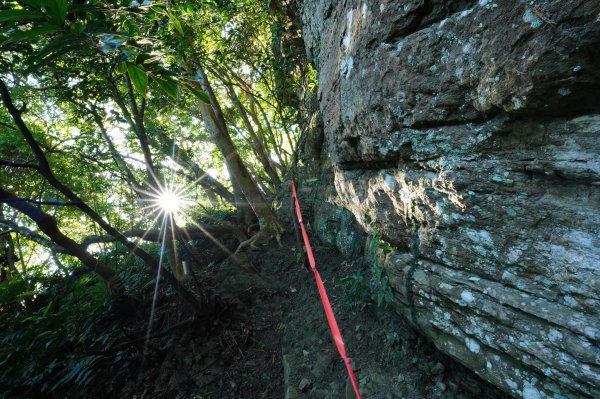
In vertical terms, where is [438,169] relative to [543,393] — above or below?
above

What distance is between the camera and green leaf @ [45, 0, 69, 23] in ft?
3.24

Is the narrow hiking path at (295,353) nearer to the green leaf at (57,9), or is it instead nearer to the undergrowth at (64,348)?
the undergrowth at (64,348)

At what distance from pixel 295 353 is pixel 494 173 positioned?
3432mm

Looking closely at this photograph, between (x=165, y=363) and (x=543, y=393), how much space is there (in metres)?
4.57

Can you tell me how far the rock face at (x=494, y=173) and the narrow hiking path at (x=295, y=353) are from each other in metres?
0.47

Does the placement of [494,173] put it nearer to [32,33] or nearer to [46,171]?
[32,33]

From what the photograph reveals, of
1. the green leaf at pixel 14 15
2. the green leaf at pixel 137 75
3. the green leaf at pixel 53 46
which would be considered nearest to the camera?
the green leaf at pixel 14 15

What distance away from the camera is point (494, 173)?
2.12 metres

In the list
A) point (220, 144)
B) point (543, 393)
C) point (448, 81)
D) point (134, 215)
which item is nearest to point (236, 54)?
point (220, 144)

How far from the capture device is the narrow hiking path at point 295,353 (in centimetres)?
300

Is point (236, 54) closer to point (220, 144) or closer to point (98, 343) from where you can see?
point (220, 144)

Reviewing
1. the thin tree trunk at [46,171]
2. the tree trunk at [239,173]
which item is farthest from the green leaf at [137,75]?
the tree trunk at [239,173]

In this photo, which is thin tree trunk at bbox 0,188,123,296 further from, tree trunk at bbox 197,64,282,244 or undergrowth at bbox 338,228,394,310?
undergrowth at bbox 338,228,394,310

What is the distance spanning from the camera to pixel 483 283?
2.27 m
